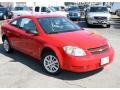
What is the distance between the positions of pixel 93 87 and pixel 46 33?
6.62ft

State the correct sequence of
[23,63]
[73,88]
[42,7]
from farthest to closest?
[42,7]
[23,63]
[73,88]

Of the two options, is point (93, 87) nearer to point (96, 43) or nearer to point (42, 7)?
point (96, 43)

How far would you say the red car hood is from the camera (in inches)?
242

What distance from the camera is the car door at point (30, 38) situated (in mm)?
6922

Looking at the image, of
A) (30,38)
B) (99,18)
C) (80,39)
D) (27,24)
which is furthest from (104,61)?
(99,18)

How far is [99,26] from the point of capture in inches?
773

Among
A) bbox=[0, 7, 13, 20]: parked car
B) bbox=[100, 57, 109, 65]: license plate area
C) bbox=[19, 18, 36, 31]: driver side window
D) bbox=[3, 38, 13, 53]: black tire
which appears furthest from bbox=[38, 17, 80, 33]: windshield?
bbox=[0, 7, 13, 20]: parked car

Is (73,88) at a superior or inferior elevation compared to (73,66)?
inferior

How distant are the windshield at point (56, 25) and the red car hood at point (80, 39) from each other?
307 mm

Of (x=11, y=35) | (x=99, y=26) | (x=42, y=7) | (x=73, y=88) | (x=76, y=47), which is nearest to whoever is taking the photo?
(x=73, y=88)

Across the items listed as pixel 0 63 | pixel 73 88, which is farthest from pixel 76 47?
pixel 0 63

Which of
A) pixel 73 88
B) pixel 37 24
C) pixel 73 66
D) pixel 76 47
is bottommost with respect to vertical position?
pixel 73 88

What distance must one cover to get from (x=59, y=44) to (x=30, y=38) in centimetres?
125

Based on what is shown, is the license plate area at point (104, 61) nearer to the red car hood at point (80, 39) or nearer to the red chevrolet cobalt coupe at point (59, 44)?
the red chevrolet cobalt coupe at point (59, 44)
